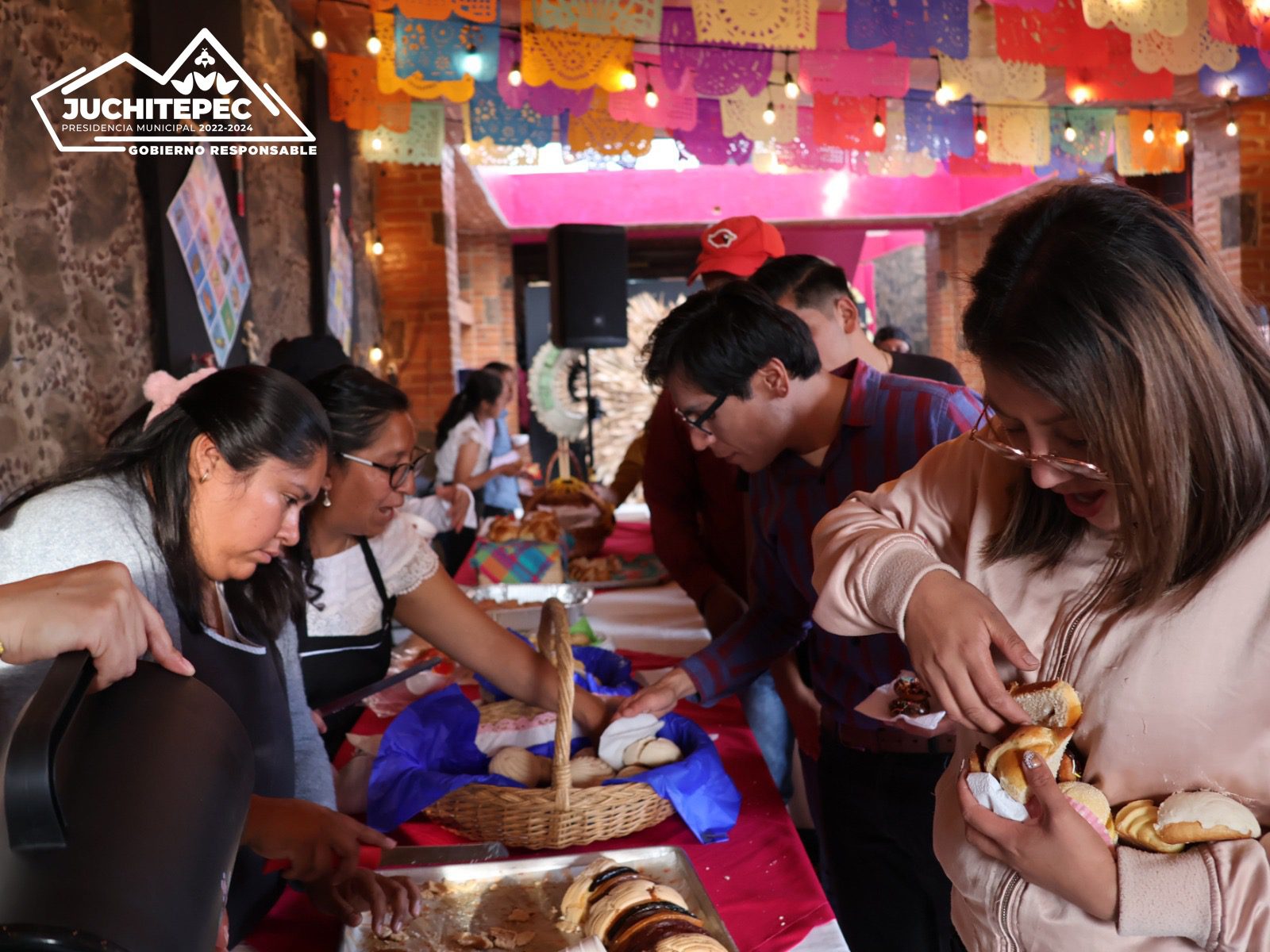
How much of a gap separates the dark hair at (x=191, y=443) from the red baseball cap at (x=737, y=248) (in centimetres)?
174

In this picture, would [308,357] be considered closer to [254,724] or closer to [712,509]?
[712,509]

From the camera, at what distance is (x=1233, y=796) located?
0.85 metres

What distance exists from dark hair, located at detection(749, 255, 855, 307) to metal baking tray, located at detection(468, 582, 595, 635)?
A: 100cm

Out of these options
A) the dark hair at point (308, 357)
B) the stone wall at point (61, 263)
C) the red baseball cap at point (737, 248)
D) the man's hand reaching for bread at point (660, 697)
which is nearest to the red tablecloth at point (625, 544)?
the dark hair at point (308, 357)

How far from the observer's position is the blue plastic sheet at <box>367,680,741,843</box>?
1.61 meters

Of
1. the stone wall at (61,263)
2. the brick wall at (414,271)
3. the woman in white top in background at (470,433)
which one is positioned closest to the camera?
the stone wall at (61,263)

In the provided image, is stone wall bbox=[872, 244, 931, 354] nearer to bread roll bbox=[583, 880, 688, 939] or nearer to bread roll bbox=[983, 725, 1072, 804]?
bread roll bbox=[583, 880, 688, 939]

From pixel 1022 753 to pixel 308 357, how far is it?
2.53 metres

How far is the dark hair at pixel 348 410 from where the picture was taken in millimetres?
2277

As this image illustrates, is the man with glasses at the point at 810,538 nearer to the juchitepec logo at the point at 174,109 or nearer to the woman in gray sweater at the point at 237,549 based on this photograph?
the woman in gray sweater at the point at 237,549

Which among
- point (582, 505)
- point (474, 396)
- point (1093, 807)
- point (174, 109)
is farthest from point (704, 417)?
point (474, 396)

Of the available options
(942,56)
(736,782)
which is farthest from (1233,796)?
(942,56)

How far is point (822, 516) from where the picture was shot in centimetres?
188

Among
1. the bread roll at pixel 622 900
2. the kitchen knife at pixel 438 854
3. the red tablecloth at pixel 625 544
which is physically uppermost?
the bread roll at pixel 622 900
